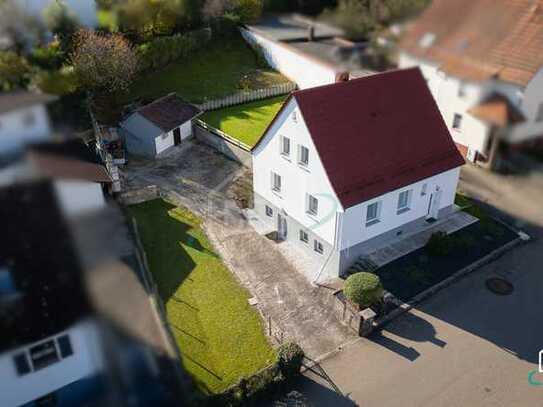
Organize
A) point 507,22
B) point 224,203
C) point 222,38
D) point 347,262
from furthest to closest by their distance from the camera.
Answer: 1. point 222,38
2. point 224,203
3. point 347,262
4. point 507,22

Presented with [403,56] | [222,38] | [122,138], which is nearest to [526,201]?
[403,56]

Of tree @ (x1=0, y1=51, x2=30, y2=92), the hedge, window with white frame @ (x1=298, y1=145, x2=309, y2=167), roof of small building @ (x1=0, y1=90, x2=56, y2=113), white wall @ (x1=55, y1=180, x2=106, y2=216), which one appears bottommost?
window with white frame @ (x1=298, y1=145, x2=309, y2=167)

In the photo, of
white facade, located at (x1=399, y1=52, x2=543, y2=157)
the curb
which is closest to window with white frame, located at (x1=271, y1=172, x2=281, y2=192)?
the curb

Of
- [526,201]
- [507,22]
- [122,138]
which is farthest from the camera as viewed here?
[122,138]

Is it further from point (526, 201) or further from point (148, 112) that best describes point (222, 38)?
point (526, 201)

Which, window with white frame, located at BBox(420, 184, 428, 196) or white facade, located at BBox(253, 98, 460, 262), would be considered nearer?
white facade, located at BBox(253, 98, 460, 262)

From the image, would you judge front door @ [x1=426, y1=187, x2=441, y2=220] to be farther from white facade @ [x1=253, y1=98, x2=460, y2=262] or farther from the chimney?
the chimney
